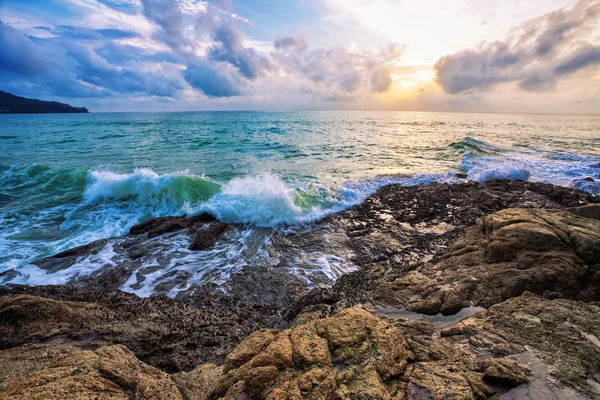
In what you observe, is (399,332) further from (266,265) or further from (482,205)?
(482,205)

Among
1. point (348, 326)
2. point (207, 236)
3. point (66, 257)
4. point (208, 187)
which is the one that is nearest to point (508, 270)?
point (348, 326)

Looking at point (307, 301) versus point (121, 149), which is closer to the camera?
point (307, 301)

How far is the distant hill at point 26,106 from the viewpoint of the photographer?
161300mm

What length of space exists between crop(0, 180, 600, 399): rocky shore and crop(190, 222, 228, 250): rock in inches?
3.1

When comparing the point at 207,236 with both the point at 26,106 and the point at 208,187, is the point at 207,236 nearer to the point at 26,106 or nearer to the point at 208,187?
the point at 208,187

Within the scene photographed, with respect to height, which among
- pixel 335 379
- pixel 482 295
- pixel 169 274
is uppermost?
pixel 335 379

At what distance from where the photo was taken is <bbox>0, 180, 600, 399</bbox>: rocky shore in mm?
2877

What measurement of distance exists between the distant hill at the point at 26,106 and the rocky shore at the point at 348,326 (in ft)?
745

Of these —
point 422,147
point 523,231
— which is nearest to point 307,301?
point 523,231

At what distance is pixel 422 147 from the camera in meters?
30.0

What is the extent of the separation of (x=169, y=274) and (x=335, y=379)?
19.3 ft

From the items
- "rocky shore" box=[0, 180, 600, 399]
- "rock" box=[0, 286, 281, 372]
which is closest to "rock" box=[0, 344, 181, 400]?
"rocky shore" box=[0, 180, 600, 399]

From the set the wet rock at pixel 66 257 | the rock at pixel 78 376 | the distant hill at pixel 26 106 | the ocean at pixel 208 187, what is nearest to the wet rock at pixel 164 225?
the ocean at pixel 208 187

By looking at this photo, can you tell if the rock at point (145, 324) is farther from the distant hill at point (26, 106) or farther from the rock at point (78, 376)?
the distant hill at point (26, 106)
